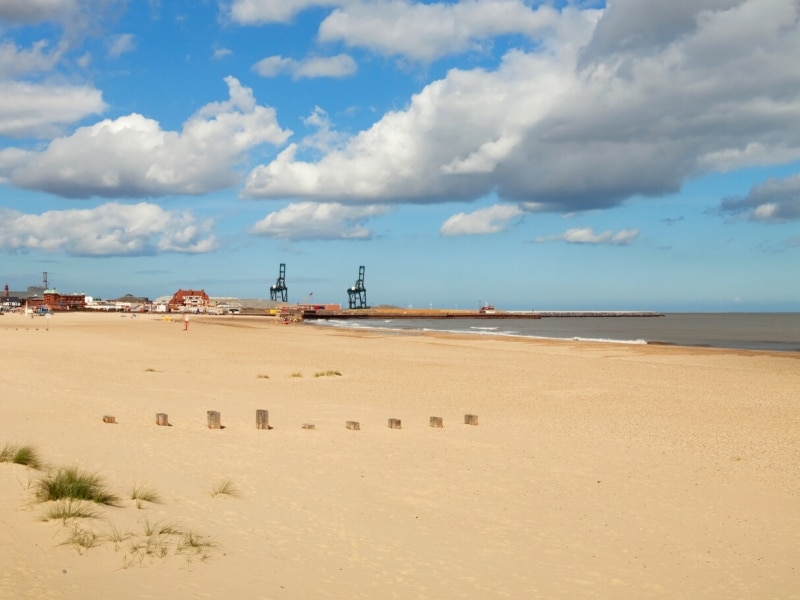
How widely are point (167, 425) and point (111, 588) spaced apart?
282 inches

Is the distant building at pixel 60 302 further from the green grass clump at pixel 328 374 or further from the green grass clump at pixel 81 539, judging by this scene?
the green grass clump at pixel 81 539

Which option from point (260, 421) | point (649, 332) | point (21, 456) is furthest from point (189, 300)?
point (21, 456)

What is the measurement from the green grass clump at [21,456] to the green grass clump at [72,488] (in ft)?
2.80

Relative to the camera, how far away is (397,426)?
1327cm

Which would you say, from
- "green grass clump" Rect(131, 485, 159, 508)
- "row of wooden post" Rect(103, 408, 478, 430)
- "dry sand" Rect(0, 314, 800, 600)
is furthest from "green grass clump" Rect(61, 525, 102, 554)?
"row of wooden post" Rect(103, 408, 478, 430)

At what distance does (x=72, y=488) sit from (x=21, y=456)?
1.71m

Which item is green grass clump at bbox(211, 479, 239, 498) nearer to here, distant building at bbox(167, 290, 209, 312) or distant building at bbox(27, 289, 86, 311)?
distant building at bbox(27, 289, 86, 311)

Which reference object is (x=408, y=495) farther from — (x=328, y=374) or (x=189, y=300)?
(x=189, y=300)

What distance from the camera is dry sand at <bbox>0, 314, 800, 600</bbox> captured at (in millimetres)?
6109

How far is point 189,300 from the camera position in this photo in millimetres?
168500

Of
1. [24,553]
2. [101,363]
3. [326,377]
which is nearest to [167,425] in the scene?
[24,553]

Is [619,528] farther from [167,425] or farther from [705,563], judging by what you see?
[167,425]

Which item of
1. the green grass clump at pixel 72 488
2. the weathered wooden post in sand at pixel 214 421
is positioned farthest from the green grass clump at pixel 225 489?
the weathered wooden post in sand at pixel 214 421

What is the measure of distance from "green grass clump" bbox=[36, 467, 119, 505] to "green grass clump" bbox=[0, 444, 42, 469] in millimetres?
852
